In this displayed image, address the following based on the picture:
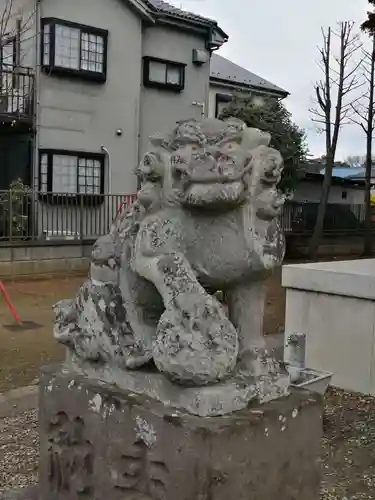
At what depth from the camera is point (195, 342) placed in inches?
81.1

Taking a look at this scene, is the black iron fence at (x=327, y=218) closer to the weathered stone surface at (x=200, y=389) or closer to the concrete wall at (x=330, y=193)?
the concrete wall at (x=330, y=193)

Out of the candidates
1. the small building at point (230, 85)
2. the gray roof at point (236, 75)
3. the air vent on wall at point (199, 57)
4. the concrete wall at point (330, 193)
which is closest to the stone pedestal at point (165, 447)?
the air vent on wall at point (199, 57)

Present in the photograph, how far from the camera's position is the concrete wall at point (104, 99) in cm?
1469

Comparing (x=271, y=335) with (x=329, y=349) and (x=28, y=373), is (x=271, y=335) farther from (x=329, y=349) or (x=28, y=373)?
(x=28, y=373)

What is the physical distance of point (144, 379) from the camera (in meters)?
2.27

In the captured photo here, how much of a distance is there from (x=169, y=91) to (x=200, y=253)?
15.5m

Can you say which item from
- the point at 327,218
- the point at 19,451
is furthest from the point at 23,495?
the point at 327,218

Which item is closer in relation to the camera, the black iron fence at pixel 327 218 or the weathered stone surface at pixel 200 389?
the weathered stone surface at pixel 200 389

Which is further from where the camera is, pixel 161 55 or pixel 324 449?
pixel 161 55

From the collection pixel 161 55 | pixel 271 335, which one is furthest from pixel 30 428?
pixel 161 55

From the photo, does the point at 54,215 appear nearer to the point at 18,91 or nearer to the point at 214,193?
the point at 18,91

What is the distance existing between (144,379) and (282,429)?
0.50 metres

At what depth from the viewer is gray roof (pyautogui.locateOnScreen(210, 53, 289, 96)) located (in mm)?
19984

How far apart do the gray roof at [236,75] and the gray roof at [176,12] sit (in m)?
2.27
